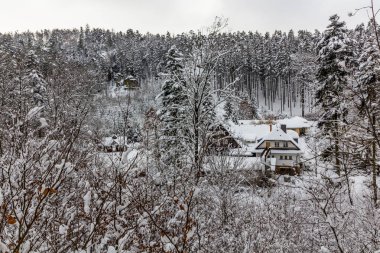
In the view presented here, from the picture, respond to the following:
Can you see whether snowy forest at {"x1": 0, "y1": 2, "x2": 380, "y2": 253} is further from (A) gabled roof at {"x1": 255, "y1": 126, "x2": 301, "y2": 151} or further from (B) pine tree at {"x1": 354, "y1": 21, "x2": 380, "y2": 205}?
(A) gabled roof at {"x1": 255, "y1": 126, "x2": 301, "y2": 151}

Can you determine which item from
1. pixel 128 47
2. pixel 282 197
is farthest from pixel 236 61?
pixel 282 197

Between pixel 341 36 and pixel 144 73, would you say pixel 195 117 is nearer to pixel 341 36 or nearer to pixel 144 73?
pixel 341 36

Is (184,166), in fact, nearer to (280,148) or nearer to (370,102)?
(370,102)

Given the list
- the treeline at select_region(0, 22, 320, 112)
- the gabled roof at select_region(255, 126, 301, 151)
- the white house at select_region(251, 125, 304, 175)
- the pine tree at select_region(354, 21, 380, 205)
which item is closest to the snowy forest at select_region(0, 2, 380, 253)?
the pine tree at select_region(354, 21, 380, 205)

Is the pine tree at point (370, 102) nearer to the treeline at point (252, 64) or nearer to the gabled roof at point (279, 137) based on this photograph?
the gabled roof at point (279, 137)

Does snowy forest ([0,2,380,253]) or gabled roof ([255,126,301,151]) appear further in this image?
gabled roof ([255,126,301,151])

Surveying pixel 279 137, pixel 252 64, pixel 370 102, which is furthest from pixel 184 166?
pixel 252 64

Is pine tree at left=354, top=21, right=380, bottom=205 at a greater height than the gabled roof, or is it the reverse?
pine tree at left=354, top=21, right=380, bottom=205

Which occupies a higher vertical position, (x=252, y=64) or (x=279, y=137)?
(x=252, y=64)

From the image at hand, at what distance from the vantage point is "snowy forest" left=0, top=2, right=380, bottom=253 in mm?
3266

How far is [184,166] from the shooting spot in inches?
503

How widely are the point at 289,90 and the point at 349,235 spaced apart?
87398mm

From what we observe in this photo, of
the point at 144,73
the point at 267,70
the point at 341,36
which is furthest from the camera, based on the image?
the point at 144,73

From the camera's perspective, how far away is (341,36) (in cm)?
2256
